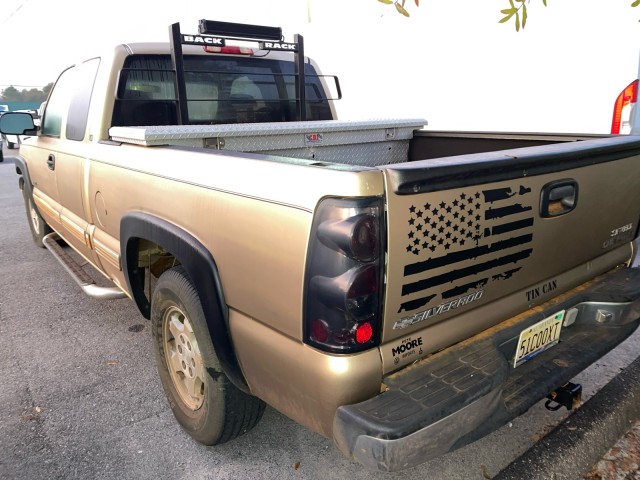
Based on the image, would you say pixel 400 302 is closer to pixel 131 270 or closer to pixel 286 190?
pixel 286 190

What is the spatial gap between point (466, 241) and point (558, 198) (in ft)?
1.90

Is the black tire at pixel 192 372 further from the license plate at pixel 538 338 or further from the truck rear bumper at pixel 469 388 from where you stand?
the license plate at pixel 538 338

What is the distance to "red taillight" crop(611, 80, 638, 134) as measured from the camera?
16.4ft

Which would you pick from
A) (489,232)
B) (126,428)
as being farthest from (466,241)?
(126,428)

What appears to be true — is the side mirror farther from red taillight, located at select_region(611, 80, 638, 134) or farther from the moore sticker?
red taillight, located at select_region(611, 80, 638, 134)

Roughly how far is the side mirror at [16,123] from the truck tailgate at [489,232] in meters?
4.08

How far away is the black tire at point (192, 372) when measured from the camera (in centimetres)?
225

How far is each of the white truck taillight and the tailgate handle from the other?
845 millimetres

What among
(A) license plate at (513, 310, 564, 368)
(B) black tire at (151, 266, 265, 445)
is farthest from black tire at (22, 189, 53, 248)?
(A) license plate at (513, 310, 564, 368)

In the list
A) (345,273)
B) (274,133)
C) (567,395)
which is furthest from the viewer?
(274,133)

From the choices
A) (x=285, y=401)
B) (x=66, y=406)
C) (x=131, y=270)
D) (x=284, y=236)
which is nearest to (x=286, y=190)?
(x=284, y=236)

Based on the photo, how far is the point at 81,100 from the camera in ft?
12.3

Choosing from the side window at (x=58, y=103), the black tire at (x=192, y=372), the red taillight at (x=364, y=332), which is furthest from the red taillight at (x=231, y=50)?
the red taillight at (x=364, y=332)

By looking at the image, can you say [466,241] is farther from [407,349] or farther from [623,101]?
[623,101]
